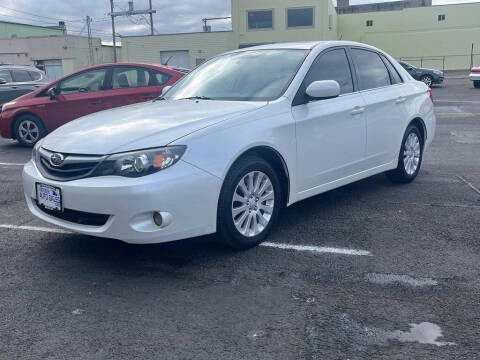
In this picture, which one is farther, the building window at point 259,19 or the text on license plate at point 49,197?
the building window at point 259,19

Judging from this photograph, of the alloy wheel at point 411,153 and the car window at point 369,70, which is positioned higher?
the car window at point 369,70

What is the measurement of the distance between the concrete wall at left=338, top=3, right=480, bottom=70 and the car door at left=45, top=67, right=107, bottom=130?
3770 centimetres

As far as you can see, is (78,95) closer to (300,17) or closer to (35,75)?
(35,75)

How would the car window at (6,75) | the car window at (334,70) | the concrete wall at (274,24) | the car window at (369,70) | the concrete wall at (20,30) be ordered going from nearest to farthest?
the car window at (334,70), the car window at (369,70), the car window at (6,75), the concrete wall at (274,24), the concrete wall at (20,30)

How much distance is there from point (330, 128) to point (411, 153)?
1.92 m

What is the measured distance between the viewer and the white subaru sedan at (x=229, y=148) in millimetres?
3623

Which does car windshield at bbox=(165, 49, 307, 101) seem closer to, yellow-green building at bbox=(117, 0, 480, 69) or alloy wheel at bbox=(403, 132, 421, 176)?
alloy wheel at bbox=(403, 132, 421, 176)

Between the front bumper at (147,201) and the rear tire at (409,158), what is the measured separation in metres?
3.13

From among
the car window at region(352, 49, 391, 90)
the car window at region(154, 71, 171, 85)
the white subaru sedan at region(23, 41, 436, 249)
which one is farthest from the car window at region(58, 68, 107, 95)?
the car window at region(352, 49, 391, 90)

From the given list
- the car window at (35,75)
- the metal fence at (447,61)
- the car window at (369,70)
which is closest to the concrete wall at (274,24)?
the metal fence at (447,61)

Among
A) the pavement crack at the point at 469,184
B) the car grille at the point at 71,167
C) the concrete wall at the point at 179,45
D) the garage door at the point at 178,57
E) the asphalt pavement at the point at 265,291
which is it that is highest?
the concrete wall at the point at 179,45

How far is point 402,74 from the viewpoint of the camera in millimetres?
6348

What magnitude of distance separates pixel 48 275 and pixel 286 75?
103 inches

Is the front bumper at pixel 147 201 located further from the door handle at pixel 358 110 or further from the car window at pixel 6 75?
the car window at pixel 6 75
